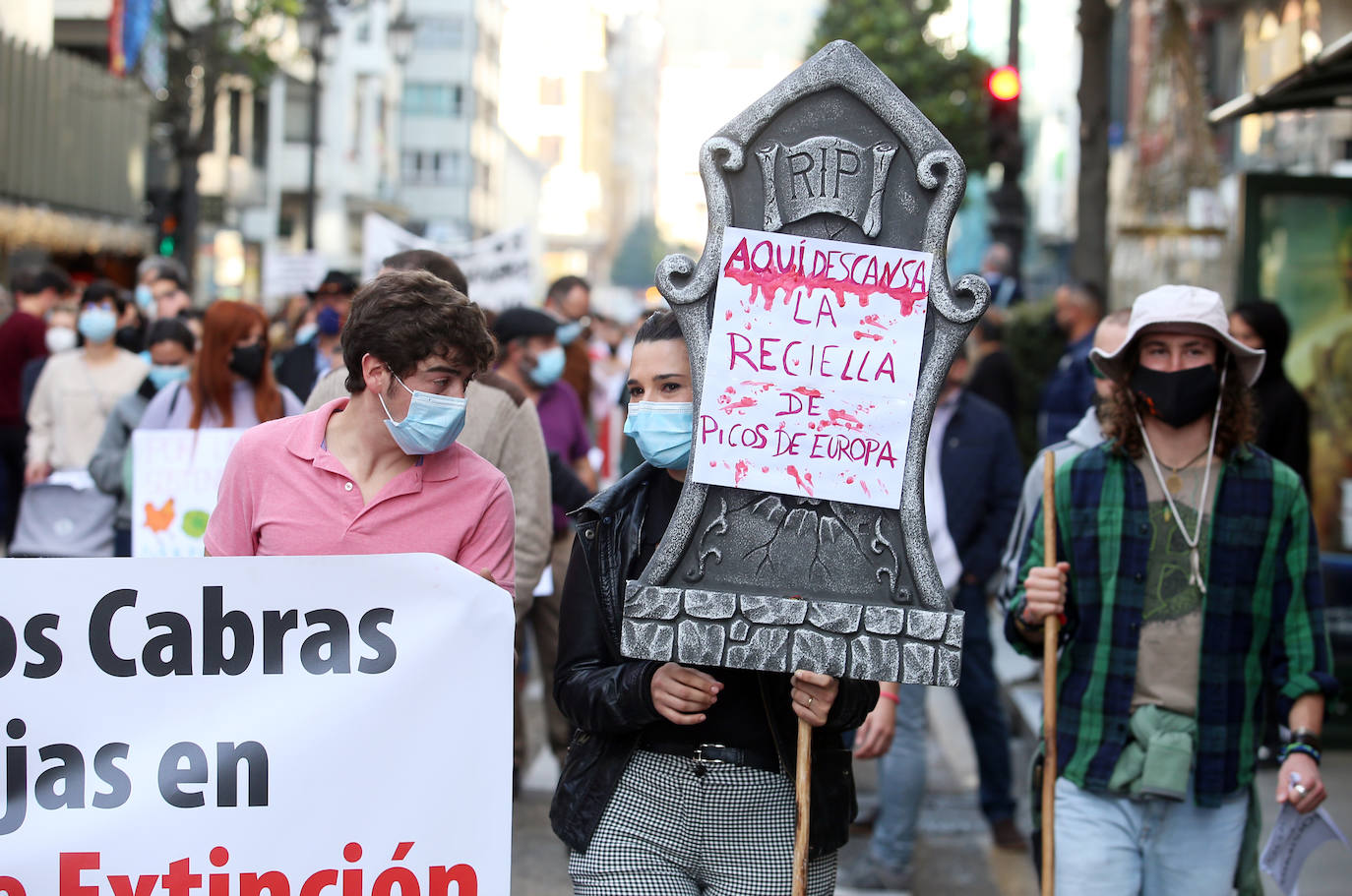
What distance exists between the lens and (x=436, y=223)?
73.8 meters

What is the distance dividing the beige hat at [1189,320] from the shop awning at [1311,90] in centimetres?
273

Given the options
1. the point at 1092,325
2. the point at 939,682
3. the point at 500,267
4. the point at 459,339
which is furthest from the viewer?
the point at 500,267

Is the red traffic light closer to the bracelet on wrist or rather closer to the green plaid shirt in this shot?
the green plaid shirt

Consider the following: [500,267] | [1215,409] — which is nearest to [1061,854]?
[1215,409]

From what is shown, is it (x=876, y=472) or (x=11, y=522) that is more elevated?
(x=876, y=472)

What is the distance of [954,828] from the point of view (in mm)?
7094

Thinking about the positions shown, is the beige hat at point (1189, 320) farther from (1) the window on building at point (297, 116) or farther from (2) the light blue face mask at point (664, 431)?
(1) the window on building at point (297, 116)

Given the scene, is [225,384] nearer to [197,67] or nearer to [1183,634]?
[1183,634]

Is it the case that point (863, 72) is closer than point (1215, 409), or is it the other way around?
point (863, 72)

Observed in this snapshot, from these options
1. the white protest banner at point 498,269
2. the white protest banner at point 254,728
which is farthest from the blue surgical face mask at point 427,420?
the white protest banner at point 498,269

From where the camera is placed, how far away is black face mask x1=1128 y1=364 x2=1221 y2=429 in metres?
3.95

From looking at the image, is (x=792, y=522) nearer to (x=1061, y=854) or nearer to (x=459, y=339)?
(x=459, y=339)

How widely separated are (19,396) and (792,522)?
8622 mm

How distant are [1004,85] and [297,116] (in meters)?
43.3
